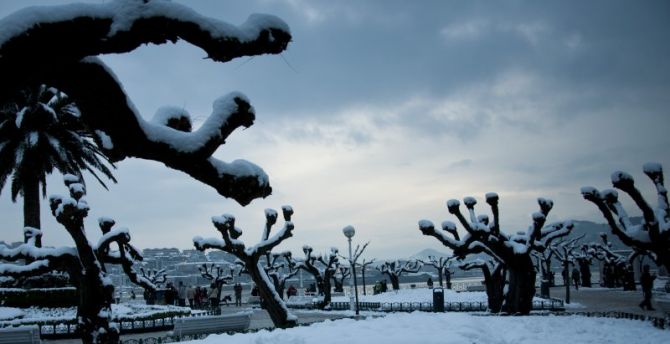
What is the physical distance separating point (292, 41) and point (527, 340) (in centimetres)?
907

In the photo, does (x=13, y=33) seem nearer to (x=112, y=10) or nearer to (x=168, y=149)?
(x=112, y=10)

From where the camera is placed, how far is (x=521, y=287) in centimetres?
1734

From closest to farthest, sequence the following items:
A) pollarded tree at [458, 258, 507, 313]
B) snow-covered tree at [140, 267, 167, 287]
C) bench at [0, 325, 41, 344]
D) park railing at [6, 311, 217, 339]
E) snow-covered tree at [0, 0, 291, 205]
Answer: snow-covered tree at [0, 0, 291, 205], bench at [0, 325, 41, 344], park railing at [6, 311, 217, 339], pollarded tree at [458, 258, 507, 313], snow-covered tree at [140, 267, 167, 287]

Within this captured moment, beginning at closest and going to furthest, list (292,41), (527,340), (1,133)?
(292,41)
(527,340)
(1,133)

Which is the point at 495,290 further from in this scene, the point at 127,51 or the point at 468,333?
the point at 127,51

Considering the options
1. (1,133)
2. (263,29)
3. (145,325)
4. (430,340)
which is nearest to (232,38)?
(263,29)

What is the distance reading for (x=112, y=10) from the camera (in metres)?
4.50

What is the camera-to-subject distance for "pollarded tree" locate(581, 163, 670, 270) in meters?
13.1

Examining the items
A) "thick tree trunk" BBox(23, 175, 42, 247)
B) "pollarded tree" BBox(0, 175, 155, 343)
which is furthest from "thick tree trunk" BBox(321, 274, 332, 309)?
"pollarded tree" BBox(0, 175, 155, 343)

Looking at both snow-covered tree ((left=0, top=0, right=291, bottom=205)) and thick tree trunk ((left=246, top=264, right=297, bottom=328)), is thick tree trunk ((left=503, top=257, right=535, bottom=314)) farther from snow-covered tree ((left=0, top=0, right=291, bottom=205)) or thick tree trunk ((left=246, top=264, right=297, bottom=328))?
snow-covered tree ((left=0, top=0, right=291, bottom=205))

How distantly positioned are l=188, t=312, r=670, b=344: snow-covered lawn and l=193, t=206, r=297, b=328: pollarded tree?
4438mm

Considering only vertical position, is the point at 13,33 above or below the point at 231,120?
above

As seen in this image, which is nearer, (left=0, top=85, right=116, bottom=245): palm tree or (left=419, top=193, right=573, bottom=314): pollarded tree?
(left=419, top=193, right=573, bottom=314): pollarded tree

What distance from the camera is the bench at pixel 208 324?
54.5 ft
